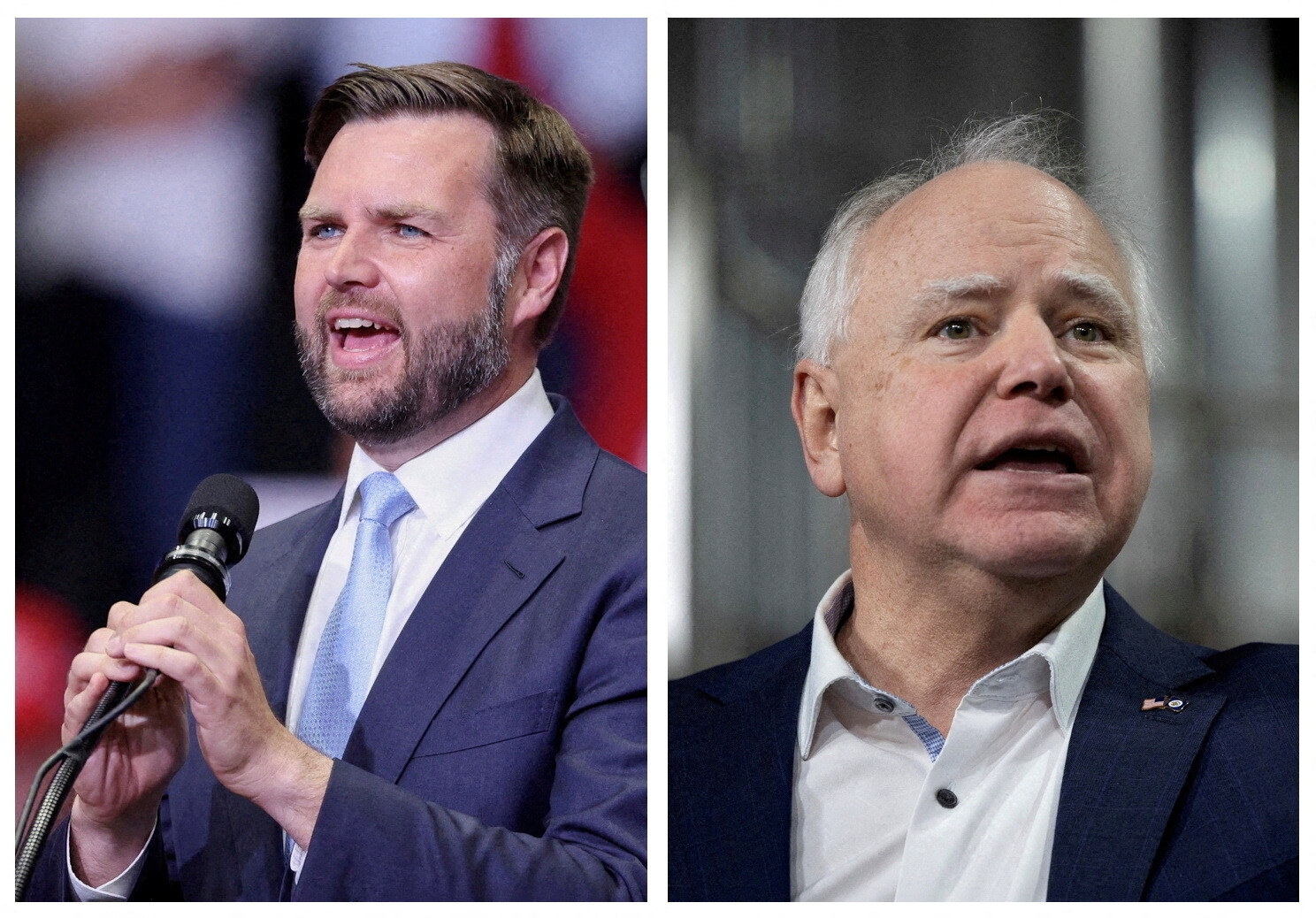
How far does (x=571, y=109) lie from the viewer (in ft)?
7.72

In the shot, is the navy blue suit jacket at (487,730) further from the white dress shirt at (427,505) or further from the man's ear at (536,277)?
the man's ear at (536,277)

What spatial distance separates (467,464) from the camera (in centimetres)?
229

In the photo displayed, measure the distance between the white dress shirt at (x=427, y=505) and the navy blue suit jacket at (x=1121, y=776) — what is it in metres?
0.50

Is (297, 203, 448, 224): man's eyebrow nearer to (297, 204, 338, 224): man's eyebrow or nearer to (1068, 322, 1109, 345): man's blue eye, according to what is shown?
(297, 204, 338, 224): man's eyebrow

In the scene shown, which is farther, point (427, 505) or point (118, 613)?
point (427, 505)

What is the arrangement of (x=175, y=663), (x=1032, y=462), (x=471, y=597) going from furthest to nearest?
(x=471, y=597) → (x=1032, y=462) → (x=175, y=663)

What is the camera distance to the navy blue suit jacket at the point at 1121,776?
204 cm

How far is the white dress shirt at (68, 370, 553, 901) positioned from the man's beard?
53 millimetres

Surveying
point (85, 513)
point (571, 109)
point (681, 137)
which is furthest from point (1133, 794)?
point (85, 513)

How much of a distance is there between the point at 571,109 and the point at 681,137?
209mm

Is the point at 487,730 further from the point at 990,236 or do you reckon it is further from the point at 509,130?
the point at 990,236

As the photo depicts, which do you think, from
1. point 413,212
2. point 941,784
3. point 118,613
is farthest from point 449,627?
point 941,784

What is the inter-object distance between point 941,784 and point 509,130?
137cm

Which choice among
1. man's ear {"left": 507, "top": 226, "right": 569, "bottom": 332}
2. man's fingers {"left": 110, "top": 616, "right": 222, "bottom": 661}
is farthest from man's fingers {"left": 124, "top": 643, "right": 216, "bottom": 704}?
man's ear {"left": 507, "top": 226, "right": 569, "bottom": 332}
